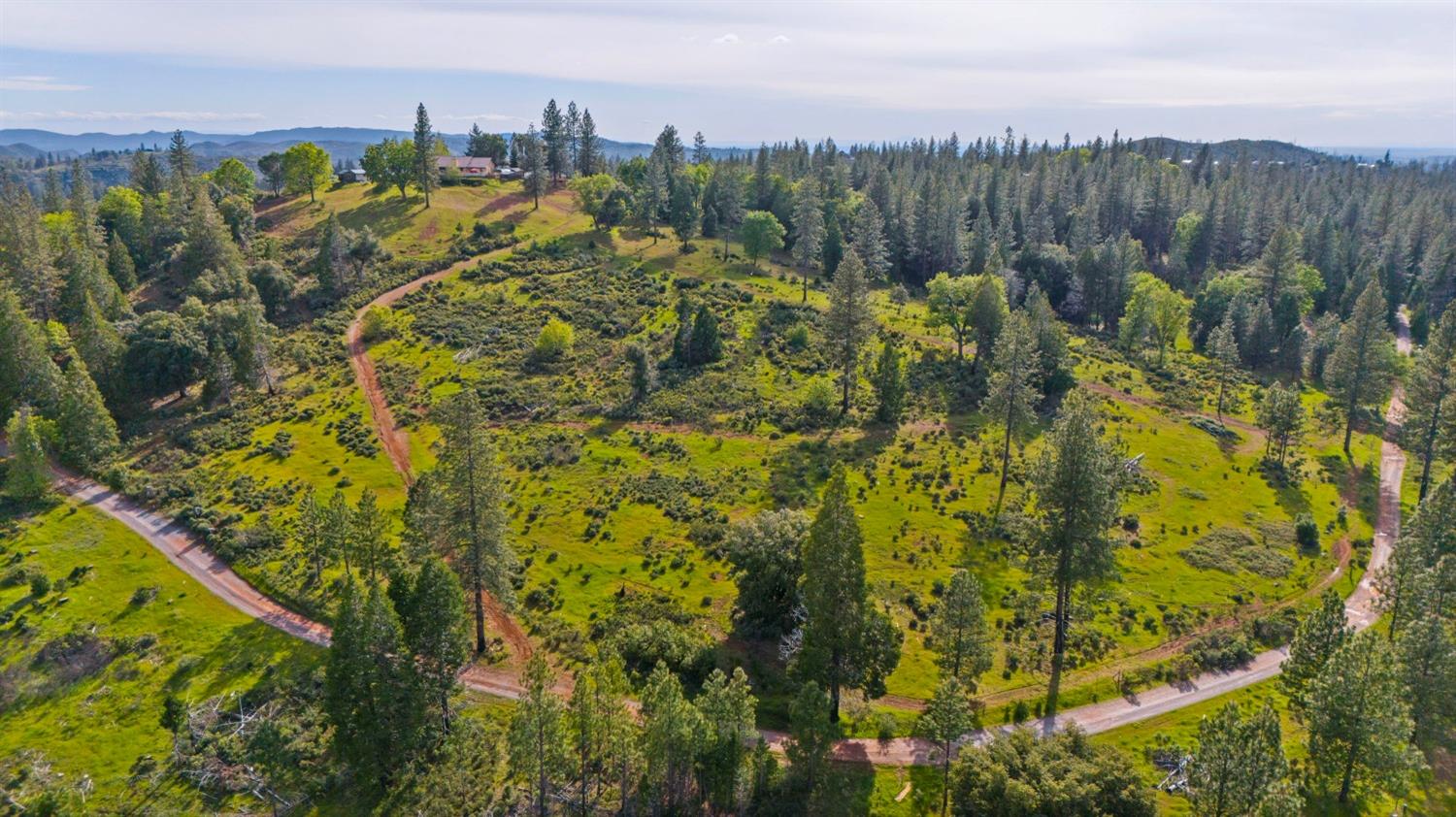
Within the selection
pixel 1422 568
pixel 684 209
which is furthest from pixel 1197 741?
pixel 684 209

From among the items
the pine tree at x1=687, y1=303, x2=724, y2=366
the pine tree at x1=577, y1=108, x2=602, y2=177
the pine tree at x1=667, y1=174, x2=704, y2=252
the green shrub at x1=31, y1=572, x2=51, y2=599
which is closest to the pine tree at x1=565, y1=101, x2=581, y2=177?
the pine tree at x1=577, y1=108, x2=602, y2=177

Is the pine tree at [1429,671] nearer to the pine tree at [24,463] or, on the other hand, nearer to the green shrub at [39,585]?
the green shrub at [39,585]

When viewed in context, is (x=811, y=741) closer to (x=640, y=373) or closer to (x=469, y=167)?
(x=640, y=373)

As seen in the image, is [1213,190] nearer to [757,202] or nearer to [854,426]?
[757,202]

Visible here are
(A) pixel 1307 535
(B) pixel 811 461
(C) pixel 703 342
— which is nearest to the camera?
(A) pixel 1307 535

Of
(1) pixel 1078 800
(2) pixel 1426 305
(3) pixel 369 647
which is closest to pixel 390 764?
(3) pixel 369 647

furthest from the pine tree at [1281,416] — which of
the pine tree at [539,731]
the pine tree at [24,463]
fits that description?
the pine tree at [24,463]

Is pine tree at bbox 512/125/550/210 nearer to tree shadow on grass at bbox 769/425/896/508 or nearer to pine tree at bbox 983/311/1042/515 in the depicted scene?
tree shadow on grass at bbox 769/425/896/508
